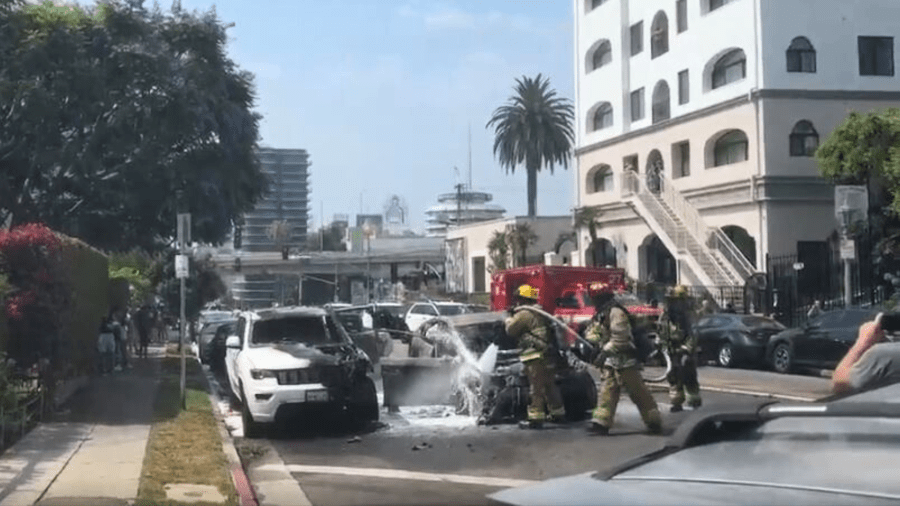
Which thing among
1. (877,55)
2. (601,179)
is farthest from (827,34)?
(601,179)

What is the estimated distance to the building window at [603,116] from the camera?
53.1 meters

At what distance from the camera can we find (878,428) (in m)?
2.63

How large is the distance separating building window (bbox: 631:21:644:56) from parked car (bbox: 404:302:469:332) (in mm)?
15438

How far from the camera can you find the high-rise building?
468 ft

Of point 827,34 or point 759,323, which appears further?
point 827,34

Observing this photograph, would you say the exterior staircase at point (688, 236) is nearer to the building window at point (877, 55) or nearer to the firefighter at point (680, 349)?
the building window at point (877, 55)

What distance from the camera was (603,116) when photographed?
2117 inches

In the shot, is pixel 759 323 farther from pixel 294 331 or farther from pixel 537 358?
pixel 537 358

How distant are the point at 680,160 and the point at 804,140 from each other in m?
6.34

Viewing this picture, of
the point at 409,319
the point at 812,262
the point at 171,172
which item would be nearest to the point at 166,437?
the point at 171,172

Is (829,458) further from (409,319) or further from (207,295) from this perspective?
(207,295)

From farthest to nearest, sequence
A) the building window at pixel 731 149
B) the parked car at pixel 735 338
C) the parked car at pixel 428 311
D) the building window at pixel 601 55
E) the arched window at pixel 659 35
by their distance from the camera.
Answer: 1. the building window at pixel 601 55
2. the arched window at pixel 659 35
3. the building window at pixel 731 149
4. the parked car at pixel 428 311
5. the parked car at pixel 735 338

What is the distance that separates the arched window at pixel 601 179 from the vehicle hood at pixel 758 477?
5081 centimetres

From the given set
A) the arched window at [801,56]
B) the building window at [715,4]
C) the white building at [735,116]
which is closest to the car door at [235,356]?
the white building at [735,116]
